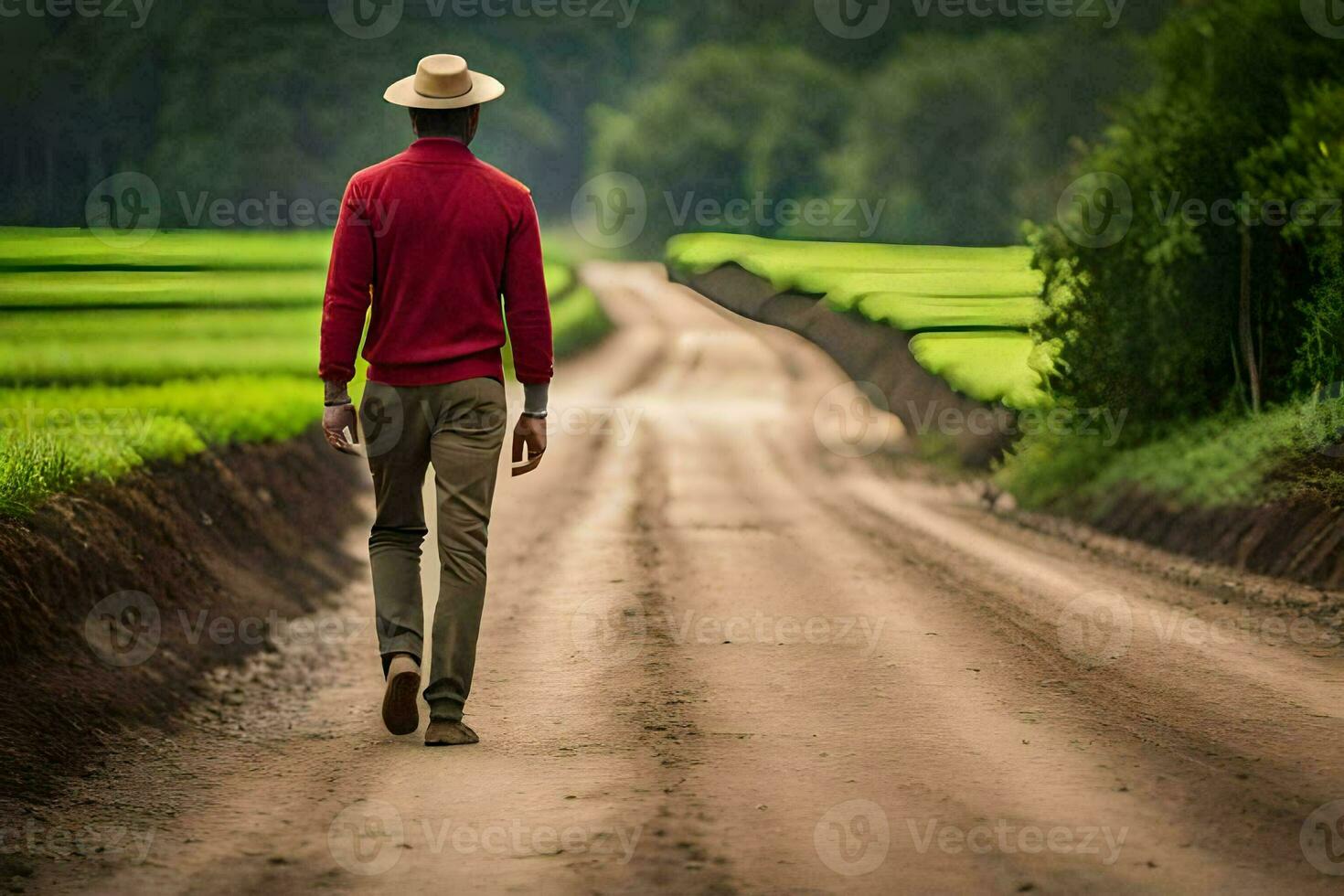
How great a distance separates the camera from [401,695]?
18.8 feet

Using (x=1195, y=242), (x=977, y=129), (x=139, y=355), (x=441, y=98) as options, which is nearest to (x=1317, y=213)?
(x=1195, y=242)

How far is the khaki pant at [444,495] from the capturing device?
5711 mm

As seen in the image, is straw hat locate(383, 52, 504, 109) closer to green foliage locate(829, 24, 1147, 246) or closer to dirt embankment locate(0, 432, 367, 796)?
dirt embankment locate(0, 432, 367, 796)

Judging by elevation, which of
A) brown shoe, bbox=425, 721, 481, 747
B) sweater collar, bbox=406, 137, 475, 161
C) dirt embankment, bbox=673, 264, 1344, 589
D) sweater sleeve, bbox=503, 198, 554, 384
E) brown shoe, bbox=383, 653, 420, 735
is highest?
sweater collar, bbox=406, 137, 475, 161

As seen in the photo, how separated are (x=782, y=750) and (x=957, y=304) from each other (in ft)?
55.3

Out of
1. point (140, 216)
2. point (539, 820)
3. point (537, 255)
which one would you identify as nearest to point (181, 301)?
point (140, 216)

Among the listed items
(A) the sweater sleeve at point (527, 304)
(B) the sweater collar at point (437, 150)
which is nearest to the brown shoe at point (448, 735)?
(A) the sweater sleeve at point (527, 304)

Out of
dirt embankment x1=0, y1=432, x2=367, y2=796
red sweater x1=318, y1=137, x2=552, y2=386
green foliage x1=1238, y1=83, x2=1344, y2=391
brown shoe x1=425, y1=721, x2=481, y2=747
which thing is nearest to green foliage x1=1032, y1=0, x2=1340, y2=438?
green foliage x1=1238, y1=83, x2=1344, y2=391

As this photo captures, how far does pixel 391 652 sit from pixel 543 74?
6559cm

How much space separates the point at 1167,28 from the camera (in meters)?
15.1

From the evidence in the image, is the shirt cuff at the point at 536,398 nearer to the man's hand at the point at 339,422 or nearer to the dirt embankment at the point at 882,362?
the man's hand at the point at 339,422

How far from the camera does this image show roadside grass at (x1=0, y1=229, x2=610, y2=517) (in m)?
8.84

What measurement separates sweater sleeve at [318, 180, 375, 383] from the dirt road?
1.53 meters

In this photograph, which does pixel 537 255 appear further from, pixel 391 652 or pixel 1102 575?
pixel 1102 575
